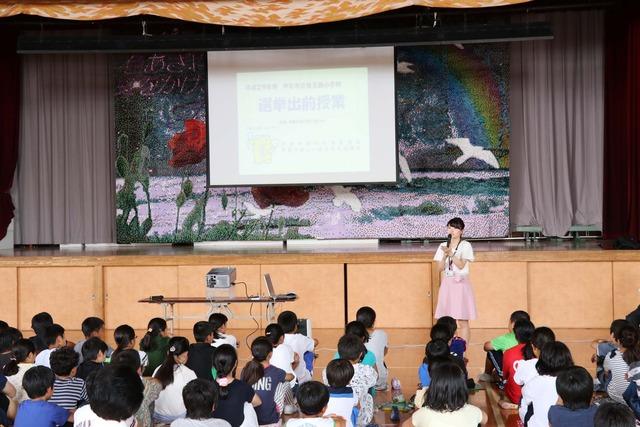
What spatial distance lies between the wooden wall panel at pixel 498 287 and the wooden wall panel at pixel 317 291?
1.41 metres

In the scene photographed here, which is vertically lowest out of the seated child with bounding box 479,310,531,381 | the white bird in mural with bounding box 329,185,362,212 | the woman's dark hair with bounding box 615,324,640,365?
the seated child with bounding box 479,310,531,381

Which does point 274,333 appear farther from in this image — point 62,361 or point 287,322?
point 62,361

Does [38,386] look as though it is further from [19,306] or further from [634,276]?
[634,276]

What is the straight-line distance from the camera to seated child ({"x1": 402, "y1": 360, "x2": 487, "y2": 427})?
4168mm

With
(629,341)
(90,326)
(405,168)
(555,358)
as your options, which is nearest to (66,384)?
(90,326)

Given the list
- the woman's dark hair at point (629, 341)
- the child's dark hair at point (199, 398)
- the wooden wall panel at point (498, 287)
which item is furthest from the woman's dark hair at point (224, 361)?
the wooden wall panel at point (498, 287)

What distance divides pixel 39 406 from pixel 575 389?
253 centimetres

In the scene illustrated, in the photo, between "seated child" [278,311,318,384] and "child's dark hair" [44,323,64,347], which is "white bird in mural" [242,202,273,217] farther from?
"child's dark hair" [44,323,64,347]

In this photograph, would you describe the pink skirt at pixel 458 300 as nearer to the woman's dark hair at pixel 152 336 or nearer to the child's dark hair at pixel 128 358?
the woman's dark hair at pixel 152 336

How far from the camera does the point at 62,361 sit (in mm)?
5059

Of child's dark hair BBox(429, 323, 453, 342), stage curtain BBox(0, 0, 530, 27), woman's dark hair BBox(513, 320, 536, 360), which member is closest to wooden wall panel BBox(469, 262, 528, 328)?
stage curtain BBox(0, 0, 530, 27)

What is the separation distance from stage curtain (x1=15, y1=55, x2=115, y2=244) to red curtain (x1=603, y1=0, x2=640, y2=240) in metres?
6.58

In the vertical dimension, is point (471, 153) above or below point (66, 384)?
above

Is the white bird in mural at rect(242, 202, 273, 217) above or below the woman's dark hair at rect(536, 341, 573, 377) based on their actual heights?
above
